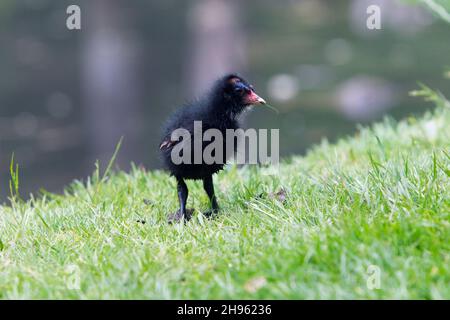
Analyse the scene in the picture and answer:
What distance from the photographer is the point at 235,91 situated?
13.4 feet

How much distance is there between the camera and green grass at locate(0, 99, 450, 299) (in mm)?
3107

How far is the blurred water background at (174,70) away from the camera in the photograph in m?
12.0

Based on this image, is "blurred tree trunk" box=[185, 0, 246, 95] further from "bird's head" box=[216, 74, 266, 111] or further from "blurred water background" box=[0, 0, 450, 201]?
"bird's head" box=[216, 74, 266, 111]

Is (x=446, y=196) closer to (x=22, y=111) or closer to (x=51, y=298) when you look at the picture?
(x=51, y=298)

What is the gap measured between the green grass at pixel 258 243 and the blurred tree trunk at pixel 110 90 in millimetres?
7373

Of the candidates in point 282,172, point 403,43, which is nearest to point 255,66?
point 403,43

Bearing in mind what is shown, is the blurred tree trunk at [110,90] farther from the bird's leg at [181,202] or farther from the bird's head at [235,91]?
the bird's head at [235,91]

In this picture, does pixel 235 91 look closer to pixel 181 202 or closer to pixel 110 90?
pixel 181 202

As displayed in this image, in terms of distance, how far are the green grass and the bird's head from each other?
58cm

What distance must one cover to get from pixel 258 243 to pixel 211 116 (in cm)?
87

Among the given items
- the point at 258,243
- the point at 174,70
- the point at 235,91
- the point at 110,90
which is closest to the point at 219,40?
the point at 110,90

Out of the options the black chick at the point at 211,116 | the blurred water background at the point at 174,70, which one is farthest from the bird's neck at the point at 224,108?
the blurred water background at the point at 174,70

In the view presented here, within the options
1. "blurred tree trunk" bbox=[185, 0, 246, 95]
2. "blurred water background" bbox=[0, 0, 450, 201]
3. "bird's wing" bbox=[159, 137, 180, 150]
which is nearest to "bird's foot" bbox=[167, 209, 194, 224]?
Answer: "bird's wing" bbox=[159, 137, 180, 150]

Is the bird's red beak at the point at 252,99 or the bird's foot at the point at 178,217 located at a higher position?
the bird's red beak at the point at 252,99
